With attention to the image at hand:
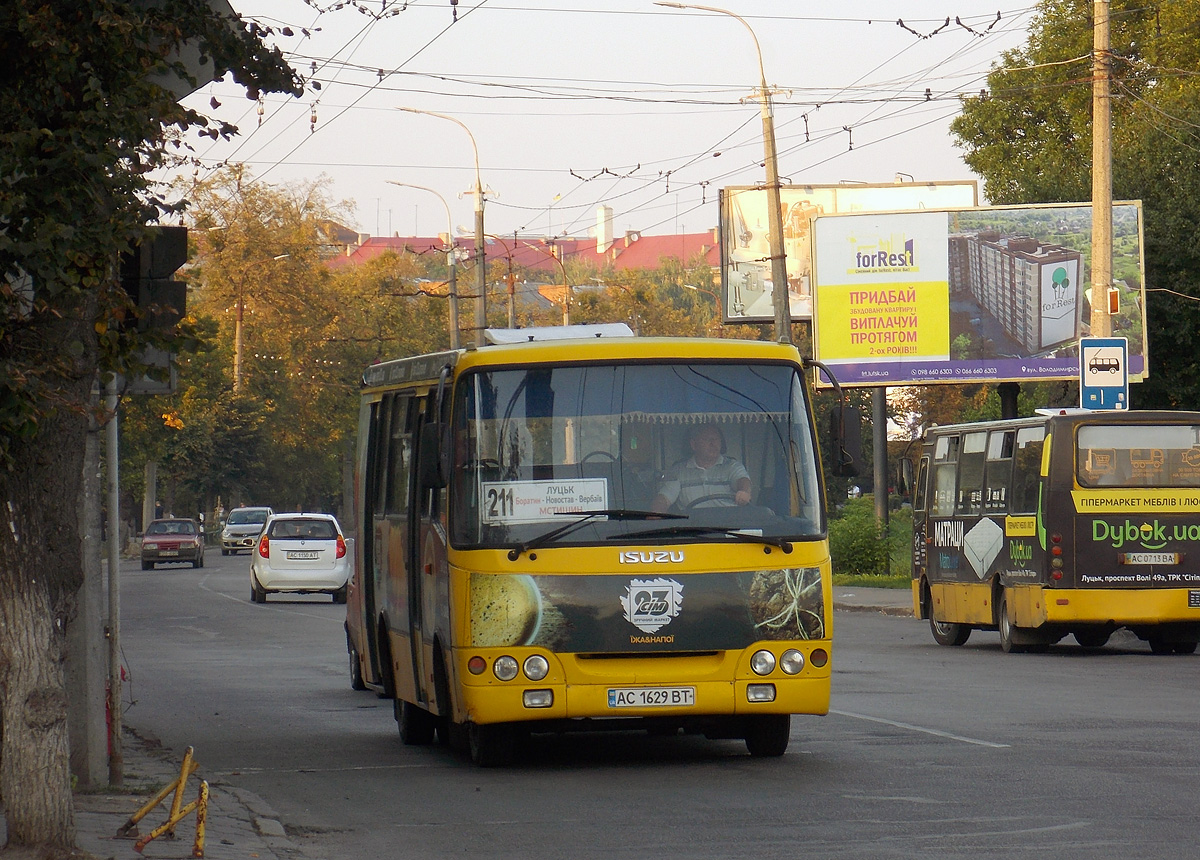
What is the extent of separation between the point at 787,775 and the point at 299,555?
26.1 metres

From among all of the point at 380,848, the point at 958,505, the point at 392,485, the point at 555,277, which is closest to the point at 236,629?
the point at 958,505

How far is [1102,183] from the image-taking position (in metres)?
24.8

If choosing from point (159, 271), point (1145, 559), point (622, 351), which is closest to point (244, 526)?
point (1145, 559)

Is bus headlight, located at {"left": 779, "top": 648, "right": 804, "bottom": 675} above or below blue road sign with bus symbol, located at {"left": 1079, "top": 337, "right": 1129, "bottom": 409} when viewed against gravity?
below

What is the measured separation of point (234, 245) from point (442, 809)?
7469 centimetres

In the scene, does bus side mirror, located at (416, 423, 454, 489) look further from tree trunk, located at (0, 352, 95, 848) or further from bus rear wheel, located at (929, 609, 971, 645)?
bus rear wheel, located at (929, 609, 971, 645)

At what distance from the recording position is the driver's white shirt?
11.2 metres

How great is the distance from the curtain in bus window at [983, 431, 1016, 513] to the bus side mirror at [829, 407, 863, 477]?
1132 centimetres

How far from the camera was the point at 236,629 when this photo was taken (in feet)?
92.4

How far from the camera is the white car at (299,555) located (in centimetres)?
3572

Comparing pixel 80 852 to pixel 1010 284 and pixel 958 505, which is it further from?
pixel 1010 284

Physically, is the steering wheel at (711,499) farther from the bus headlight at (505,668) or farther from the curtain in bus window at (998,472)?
the curtain in bus window at (998,472)

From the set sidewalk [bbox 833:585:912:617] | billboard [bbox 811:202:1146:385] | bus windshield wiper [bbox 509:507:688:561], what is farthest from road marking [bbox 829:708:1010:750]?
billboard [bbox 811:202:1146:385]

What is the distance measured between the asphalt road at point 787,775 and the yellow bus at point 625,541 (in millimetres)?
468
